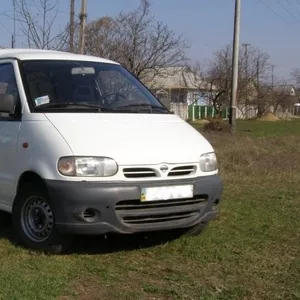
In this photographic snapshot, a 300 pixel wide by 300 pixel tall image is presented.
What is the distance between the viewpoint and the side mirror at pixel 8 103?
570 cm

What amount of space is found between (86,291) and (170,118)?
220cm

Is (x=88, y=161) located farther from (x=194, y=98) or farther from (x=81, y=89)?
(x=194, y=98)

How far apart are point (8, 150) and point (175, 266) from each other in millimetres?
1959

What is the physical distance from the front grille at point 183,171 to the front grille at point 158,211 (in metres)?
0.24

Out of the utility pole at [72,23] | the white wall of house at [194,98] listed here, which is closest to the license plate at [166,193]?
the utility pole at [72,23]

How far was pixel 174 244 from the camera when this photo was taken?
18.9 ft

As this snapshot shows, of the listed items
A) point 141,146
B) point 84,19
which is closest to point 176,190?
point 141,146

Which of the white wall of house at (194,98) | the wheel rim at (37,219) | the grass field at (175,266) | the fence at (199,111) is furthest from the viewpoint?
the white wall of house at (194,98)

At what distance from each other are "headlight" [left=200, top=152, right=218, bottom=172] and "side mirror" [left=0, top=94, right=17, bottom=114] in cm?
186

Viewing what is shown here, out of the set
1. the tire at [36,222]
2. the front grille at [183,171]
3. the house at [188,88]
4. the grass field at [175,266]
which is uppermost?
the house at [188,88]

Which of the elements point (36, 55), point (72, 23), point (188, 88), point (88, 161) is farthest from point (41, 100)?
point (188, 88)

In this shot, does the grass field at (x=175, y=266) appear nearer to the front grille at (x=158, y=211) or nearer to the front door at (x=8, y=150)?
the front grille at (x=158, y=211)

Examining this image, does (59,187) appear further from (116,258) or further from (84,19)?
(84,19)

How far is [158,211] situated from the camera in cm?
523
